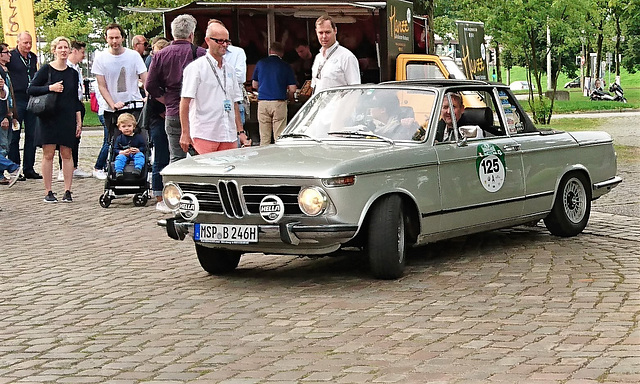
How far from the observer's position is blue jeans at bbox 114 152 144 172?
47.1 feet

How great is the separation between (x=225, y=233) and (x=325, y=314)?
4.23ft

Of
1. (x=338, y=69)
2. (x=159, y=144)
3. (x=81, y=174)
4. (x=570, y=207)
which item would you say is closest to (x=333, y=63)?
(x=338, y=69)

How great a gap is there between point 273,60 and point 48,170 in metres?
3.77

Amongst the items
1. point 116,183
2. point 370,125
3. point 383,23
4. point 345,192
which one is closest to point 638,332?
point 345,192

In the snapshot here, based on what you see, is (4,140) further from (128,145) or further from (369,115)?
(369,115)


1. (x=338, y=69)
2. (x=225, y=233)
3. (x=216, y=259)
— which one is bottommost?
(x=216, y=259)

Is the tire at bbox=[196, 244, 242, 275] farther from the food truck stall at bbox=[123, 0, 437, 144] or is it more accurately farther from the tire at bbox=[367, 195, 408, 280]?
the food truck stall at bbox=[123, 0, 437, 144]

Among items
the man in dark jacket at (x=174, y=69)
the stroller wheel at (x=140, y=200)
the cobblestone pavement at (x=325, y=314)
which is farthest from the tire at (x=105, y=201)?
the cobblestone pavement at (x=325, y=314)

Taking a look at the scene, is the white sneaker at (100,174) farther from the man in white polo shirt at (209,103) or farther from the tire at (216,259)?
the tire at (216,259)

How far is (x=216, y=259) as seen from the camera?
9.37 metres

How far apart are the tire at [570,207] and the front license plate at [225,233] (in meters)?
3.42

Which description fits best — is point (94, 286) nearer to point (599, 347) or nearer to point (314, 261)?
point (314, 261)

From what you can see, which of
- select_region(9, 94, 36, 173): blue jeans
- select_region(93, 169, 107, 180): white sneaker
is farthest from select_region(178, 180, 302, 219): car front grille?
select_region(9, 94, 36, 173): blue jeans

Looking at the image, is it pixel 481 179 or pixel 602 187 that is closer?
pixel 481 179
